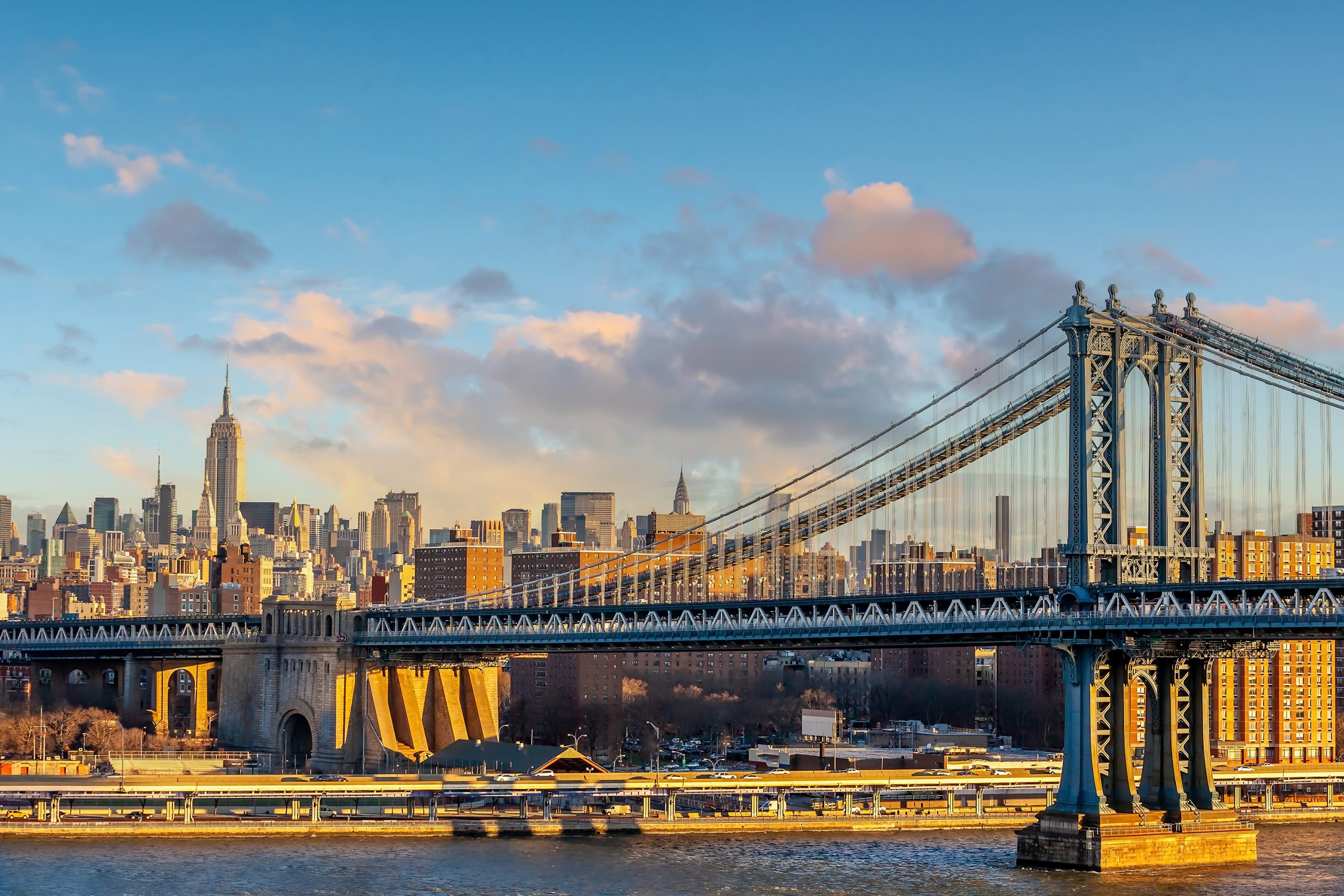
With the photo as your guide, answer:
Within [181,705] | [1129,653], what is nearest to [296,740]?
[1129,653]

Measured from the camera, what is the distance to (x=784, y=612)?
88000 mm

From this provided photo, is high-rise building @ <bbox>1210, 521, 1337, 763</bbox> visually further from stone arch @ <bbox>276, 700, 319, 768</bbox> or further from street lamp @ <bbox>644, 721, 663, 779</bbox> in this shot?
stone arch @ <bbox>276, 700, 319, 768</bbox>

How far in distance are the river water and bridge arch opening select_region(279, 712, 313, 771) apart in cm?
2925

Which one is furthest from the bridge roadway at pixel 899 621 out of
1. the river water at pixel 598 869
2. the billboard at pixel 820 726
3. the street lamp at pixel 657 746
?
the billboard at pixel 820 726

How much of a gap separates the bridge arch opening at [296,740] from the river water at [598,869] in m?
29.2

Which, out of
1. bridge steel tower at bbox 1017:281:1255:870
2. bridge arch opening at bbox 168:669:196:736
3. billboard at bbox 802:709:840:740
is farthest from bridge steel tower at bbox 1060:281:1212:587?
bridge arch opening at bbox 168:669:196:736

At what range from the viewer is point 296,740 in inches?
4331

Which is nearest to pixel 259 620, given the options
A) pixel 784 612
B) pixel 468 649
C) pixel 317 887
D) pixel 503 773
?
pixel 468 649

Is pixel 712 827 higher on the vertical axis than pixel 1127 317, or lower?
lower

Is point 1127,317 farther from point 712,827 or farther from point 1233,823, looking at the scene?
point 712,827

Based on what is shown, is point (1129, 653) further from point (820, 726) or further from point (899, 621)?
point (820, 726)

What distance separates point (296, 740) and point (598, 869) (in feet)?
139

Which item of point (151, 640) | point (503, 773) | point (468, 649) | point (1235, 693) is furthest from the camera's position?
point (1235, 693)

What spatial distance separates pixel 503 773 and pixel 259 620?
2792 centimetres
